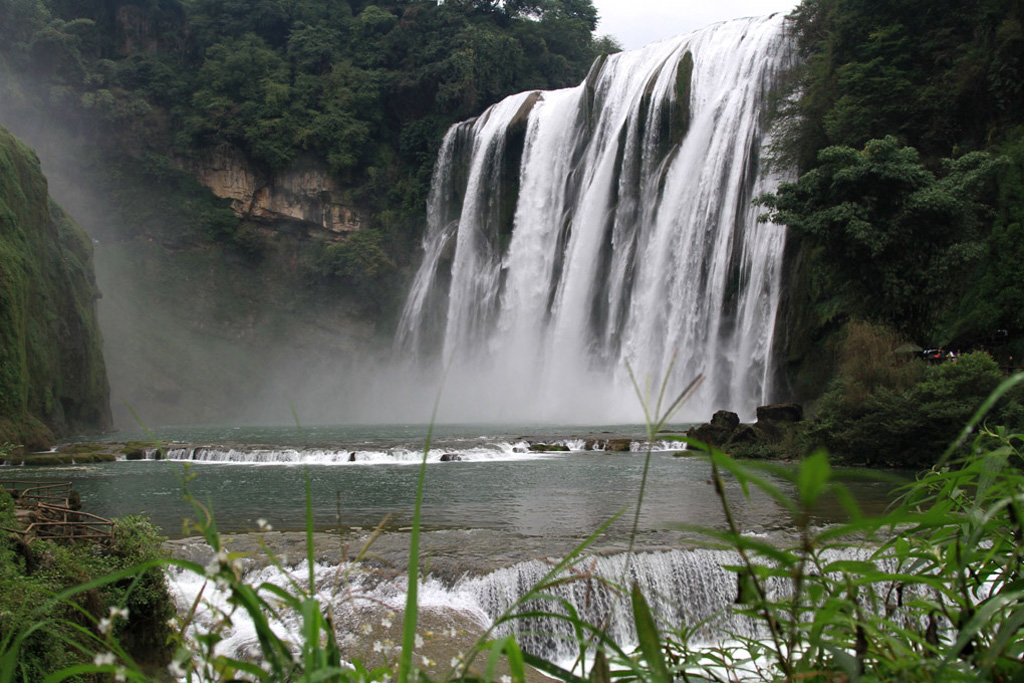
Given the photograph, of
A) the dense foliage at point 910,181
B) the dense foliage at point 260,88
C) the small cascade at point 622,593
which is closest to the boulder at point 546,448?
the dense foliage at point 910,181

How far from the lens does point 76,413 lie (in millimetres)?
28094

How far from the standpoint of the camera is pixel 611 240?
3097cm

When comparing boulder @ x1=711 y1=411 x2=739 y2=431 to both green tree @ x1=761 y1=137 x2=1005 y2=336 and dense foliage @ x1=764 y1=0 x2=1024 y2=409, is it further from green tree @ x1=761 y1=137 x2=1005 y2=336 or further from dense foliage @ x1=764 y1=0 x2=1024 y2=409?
green tree @ x1=761 y1=137 x2=1005 y2=336

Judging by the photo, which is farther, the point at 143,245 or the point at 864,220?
the point at 143,245

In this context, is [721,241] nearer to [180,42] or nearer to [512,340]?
[512,340]

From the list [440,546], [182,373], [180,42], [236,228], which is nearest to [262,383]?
[182,373]

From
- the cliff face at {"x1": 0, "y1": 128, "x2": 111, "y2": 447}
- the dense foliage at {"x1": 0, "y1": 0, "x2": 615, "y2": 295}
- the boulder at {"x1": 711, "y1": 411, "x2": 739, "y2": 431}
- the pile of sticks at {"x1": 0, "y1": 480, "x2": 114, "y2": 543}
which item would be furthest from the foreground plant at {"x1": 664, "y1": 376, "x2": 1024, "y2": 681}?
the dense foliage at {"x1": 0, "y1": 0, "x2": 615, "y2": 295}

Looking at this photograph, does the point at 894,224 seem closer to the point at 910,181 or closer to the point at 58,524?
the point at 910,181

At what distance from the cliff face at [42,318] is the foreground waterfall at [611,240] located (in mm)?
12598

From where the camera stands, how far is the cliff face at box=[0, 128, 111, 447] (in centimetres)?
2036

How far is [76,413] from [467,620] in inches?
1000

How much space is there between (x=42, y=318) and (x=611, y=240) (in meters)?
18.9

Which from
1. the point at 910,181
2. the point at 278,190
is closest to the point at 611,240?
the point at 910,181

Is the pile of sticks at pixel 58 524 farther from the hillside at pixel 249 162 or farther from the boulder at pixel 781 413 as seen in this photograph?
the hillside at pixel 249 162
